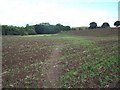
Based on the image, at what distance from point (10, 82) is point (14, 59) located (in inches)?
183

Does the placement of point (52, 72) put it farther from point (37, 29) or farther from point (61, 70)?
point (37, 29)

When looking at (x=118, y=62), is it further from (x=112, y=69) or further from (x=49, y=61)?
(x=49, y=61)

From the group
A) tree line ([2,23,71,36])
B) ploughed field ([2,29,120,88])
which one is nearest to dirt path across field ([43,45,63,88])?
ploughed field ([2,29,120,88])

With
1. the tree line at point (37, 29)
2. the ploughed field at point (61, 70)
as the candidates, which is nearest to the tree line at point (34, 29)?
the tree line at point (37, 29)

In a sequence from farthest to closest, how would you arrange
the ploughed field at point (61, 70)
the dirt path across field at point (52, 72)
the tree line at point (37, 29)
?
the tree line at point (37, 29) < the ploughed field at point (61, 70) < the dirt path across field at point (52, 72)

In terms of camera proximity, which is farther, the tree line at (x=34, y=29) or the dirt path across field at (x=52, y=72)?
the tree line at (x=34, y=29)

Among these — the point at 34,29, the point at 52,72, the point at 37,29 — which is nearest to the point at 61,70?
the point at 52,72

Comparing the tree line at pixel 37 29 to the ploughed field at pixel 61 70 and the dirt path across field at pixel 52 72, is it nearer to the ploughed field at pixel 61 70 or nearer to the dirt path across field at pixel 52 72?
the ploughed field at pixel 61 70

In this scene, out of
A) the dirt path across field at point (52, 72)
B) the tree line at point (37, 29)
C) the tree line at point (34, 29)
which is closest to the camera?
the dirt path across field at point (52, 72)

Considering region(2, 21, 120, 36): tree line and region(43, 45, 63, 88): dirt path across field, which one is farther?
region(2, 21, 120, 36): tree line

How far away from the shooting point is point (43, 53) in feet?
61.6

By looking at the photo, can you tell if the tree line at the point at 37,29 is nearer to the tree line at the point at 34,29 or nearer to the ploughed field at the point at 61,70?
the tree line at the point at 34,29

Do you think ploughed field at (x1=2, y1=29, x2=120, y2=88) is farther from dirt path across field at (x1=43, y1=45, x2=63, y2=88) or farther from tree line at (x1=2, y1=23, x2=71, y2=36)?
tree line at (x1=2, y1=23, x2=71, y2=36)

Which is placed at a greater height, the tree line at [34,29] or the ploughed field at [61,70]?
the tree line at [34,29]
